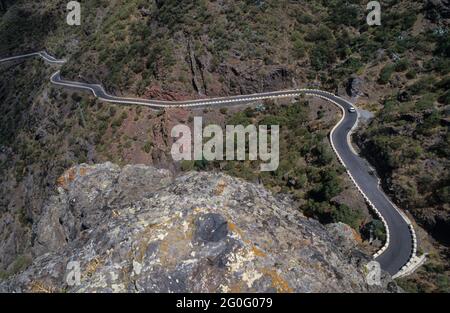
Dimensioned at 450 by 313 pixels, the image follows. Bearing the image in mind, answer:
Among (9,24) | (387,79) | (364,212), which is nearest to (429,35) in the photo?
(387,79)

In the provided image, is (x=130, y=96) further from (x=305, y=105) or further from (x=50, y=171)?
(x=305, y=105)

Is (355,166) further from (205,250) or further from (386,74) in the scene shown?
(205,250)

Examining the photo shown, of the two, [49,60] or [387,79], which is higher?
[387,79]

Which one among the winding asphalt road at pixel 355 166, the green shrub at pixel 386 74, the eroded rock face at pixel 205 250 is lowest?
the winding asphalt road at pixel 355 166

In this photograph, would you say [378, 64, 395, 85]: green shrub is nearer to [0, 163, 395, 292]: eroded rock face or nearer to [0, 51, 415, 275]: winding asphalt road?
[0, 51, 415, 275]: winding asphalt road

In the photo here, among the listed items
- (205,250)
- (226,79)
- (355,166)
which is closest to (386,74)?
(355,166)

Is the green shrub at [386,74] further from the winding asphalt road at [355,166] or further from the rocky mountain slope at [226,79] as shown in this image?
the winding asphalt road at [355,166]

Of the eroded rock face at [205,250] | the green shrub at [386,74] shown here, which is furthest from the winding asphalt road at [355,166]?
the eroded rock face at [205,250]
